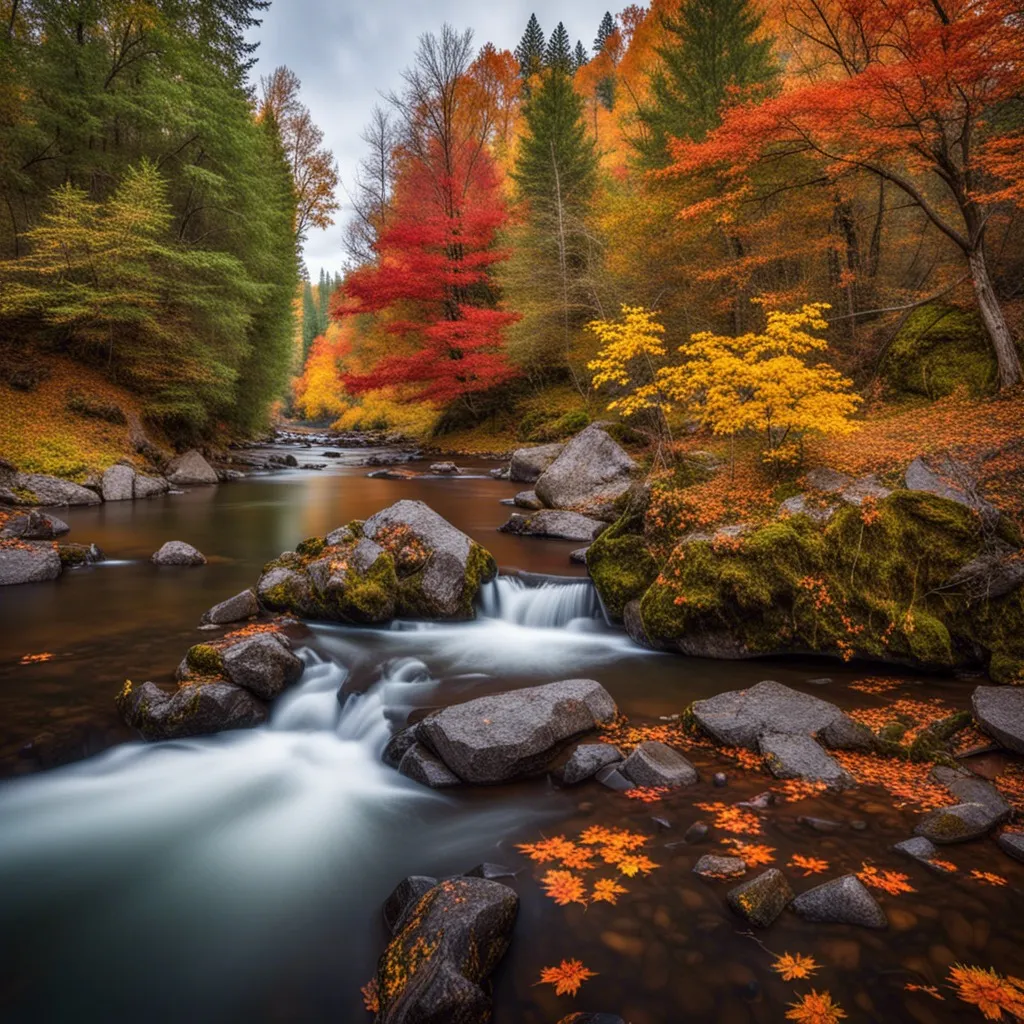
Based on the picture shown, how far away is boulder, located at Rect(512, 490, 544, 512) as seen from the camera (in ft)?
40.0

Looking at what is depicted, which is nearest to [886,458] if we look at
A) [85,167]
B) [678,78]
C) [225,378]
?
[678,78]

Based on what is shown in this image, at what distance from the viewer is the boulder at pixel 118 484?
12.9 metres

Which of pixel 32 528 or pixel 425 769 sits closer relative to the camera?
pixel 425 769

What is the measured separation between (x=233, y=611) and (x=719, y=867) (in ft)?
17.8

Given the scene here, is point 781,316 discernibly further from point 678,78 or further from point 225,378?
point 225,378

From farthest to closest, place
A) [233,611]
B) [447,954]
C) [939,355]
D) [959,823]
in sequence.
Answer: [939,355] < [233,611] < [959,823] < [447,954]

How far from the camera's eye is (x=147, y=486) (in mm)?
13633

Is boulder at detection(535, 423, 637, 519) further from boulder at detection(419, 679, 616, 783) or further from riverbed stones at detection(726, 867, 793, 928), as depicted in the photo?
riverbed stones at detection(726, 867, 793, 928)

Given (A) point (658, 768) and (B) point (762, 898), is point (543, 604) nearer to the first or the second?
(A) point (658, 768)

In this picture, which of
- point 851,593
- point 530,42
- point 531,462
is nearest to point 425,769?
point 851,593

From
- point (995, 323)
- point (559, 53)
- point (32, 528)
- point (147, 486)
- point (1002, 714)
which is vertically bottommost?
point (1002, 714)

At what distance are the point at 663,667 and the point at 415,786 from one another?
2631mm

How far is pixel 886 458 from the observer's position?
7.32 meters

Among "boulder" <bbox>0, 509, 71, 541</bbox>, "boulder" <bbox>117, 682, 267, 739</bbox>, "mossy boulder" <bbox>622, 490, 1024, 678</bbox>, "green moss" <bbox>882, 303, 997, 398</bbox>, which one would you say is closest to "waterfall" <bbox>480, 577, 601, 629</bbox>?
"mossy boulder" <bbox>622, 490, 1024, 678</bbox>
